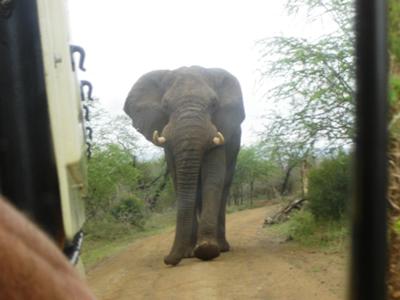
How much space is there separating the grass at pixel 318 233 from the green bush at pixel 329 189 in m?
0.12

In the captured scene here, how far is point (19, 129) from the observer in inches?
85.8

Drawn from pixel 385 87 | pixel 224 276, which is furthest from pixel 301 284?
pixel 385 87

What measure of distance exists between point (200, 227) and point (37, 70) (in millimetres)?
6547

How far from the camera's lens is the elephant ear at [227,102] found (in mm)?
9789

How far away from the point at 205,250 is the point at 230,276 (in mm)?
1212

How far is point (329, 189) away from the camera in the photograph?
9375 millimetres

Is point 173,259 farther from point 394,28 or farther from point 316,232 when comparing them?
point 394,28

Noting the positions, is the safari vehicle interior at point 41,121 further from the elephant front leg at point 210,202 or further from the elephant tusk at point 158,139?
the elephant tusk at point 158,139

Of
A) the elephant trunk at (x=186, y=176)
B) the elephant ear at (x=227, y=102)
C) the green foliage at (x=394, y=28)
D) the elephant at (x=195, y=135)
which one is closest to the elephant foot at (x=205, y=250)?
the elephant at (x=195, y=135)

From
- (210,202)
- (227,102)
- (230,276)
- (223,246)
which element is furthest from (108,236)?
(230,276)

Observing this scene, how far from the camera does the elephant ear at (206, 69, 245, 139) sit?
9789 millimetres

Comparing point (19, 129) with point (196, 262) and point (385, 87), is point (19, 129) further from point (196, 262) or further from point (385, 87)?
point (196, 262)

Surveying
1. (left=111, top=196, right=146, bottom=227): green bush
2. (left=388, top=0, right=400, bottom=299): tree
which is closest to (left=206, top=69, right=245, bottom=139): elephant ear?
(left=111, top=196, right=146, bottom=227): green bush

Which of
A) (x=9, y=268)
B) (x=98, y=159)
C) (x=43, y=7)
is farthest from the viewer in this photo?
(x=98, y=159)
